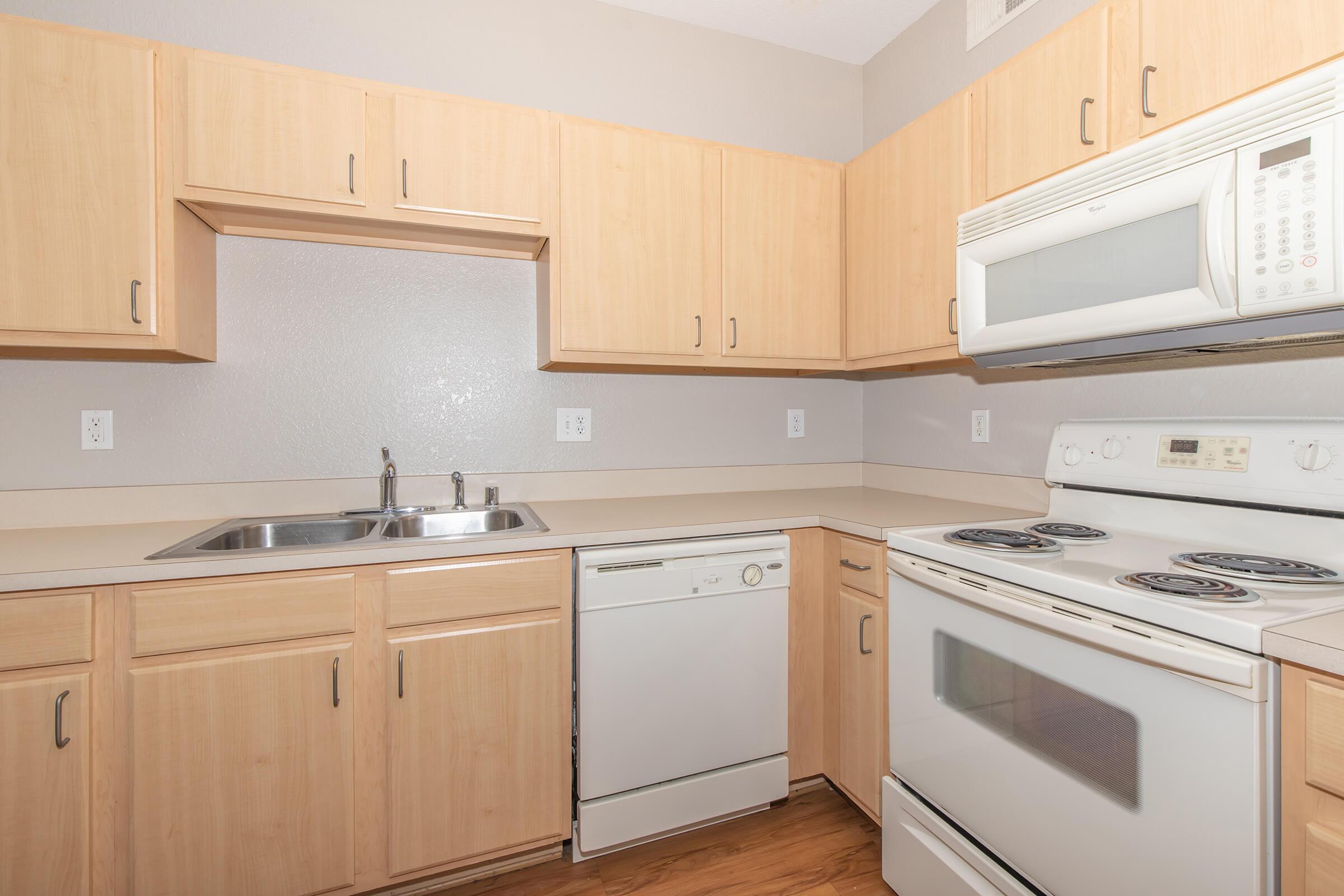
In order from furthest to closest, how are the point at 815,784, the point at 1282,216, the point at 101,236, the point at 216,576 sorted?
the point at 815,784
the point at 101,236
the point at 216,576
the point at 1282,216

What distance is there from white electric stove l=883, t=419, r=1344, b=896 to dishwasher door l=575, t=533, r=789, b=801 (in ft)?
1.19

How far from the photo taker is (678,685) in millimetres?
1670

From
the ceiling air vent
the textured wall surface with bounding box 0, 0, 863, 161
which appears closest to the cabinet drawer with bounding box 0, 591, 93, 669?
the textured wall surface with bounding box 0, 0, 863, 161

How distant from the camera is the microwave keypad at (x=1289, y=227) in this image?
0.96 meters

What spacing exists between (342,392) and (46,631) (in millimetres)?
934

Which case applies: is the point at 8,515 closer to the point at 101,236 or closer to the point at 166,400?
the point at 166,400

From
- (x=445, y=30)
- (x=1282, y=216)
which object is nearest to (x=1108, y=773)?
(x=1282, y=216)

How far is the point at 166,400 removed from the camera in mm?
1798

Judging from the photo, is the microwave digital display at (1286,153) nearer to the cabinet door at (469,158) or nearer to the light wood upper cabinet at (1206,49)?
the light wood upper cabinet at (1206,49)

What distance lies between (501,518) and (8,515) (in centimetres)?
129

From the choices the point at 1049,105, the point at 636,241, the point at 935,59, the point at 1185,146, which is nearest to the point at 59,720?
the point at 636,241

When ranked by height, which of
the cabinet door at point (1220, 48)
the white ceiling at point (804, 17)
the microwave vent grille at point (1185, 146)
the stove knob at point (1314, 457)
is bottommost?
the stove knob at point (1314, 457)

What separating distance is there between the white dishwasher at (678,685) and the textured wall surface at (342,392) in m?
0.70

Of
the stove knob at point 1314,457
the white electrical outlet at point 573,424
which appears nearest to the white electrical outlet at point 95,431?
the white electrical outlet at point 573,424
